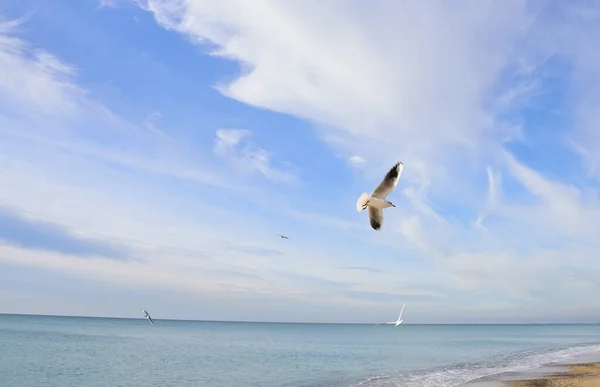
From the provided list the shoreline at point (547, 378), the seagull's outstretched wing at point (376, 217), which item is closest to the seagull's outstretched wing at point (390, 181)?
the seagull's outstretched wing at point (376, 217)

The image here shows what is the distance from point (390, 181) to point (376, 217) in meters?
1.25

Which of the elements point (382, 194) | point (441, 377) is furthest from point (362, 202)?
point (441, 377)

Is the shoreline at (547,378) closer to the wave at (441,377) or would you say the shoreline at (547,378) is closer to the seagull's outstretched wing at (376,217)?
the wave at (441,377)

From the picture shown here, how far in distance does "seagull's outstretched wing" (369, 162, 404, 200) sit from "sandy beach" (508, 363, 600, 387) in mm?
19250

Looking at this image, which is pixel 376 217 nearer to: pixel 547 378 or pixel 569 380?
pixel 569 380

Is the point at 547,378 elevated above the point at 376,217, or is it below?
below

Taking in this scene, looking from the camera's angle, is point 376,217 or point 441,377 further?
point 441,377

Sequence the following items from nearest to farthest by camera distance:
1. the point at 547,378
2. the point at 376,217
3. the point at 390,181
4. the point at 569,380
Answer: the point at 390,181
the point at 376,217
the point at 569,380
the point at 547,378

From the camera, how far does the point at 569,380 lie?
28.5 m

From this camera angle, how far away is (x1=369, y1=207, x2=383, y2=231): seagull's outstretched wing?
13931mm

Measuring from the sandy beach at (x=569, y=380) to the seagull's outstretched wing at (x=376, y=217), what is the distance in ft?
60.0

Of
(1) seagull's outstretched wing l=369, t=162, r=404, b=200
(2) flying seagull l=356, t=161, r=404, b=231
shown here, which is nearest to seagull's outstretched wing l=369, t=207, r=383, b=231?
(2) flying seagull l=356, t=161, r=404, b=231

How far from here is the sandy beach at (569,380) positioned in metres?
27.0

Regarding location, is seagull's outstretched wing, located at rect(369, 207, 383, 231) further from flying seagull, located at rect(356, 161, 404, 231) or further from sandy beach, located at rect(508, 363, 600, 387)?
sandy beach, located at rect(508, 363, 600, 387)
